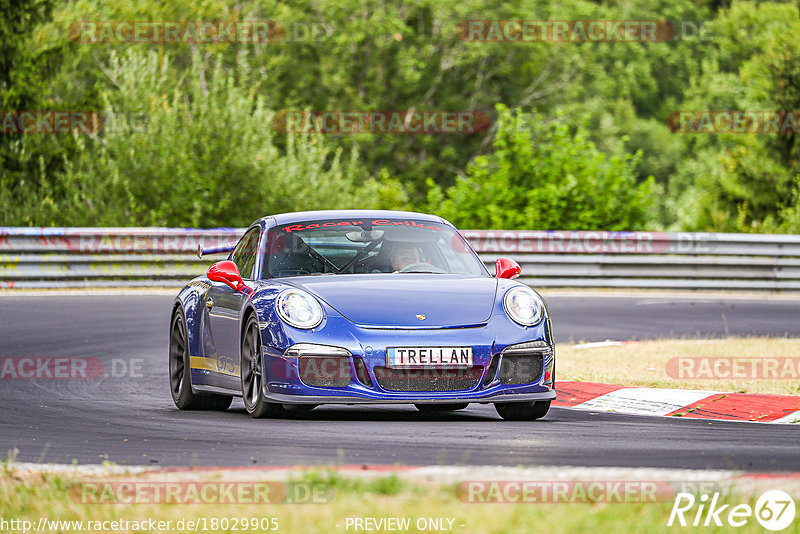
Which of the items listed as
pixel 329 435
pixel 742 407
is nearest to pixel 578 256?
pixel 742 407

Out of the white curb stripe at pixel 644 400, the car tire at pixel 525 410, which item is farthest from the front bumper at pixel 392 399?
the white curb stripe at pixel 644 400

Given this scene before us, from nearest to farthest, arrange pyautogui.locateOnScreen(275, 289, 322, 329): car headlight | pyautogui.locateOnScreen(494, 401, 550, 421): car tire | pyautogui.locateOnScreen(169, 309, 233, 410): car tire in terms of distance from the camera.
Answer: pyautogui.locateOnScreen(275, 289, 322, 329): car headlight → pyautogui.locateOnScreen(494, 401, 550, 421): car tire → pyautogui.locateOnScreen(169, 309, 233, 410): car tire

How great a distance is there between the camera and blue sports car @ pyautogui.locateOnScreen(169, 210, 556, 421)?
827 cm

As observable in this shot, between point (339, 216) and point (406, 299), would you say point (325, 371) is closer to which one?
point (406, 299)

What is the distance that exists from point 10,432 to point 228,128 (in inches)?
760

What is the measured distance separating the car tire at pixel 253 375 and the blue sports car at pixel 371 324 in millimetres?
12

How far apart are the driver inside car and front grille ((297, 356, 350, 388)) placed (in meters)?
1.28

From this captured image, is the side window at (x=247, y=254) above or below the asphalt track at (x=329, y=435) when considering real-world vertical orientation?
above

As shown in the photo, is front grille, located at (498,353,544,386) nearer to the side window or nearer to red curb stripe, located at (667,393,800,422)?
red curb stripe, located at (667,393,800,422)

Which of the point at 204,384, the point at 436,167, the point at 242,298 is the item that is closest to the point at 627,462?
the point at 242,298

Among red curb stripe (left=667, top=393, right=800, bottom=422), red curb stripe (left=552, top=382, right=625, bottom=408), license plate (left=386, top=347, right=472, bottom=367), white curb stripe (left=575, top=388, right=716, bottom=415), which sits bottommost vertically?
red curb stripe (left=552, top=382, right=625, bottom=408)

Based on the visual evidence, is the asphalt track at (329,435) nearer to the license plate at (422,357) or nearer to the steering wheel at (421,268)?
the license plate at (422,357)

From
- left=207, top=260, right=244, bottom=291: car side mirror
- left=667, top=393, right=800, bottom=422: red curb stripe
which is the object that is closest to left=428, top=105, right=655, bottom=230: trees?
left=667, top=393, right=800, bottom=422: red curb stripe

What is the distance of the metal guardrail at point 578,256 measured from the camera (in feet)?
71.2
